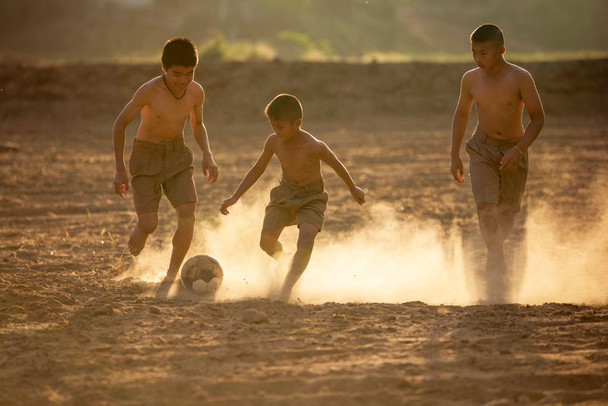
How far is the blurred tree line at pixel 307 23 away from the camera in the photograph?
3784 cm

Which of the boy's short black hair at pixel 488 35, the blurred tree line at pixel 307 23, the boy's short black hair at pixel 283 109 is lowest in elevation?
the boy's short black hair at pixel 283 109

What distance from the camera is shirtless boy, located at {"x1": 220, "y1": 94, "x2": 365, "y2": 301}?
6047 mm

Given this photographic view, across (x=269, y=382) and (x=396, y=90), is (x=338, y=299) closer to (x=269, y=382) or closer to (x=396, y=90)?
(x=269, y=382)

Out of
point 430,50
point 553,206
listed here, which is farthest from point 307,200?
point 430,50

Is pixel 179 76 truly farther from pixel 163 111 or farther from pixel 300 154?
pixel 300 154

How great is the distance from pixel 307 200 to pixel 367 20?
36059mm

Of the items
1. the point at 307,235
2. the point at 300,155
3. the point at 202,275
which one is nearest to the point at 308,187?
the point at 300,155

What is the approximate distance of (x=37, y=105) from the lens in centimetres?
2269

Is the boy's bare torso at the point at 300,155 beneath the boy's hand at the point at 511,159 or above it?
beneath

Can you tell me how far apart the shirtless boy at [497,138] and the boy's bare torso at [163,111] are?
2101mm

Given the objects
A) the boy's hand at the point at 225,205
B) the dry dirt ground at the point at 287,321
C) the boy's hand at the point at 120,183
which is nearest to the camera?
the dry dirt ground at the point at 287,321

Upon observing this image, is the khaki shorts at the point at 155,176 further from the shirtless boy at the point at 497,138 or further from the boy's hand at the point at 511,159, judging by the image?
the boy's hand at the point at 511,159

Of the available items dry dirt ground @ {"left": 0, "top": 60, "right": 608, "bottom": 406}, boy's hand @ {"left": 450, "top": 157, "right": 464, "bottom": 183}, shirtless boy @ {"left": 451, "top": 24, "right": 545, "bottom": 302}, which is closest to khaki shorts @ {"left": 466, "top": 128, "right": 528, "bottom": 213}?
shirtless boy @ {"left": 451, "top": 24, "right": 545, "bottom": 302}

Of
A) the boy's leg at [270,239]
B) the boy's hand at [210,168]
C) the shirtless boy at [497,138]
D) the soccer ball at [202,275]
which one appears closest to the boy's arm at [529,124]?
the shirtless boy at [497,138]
